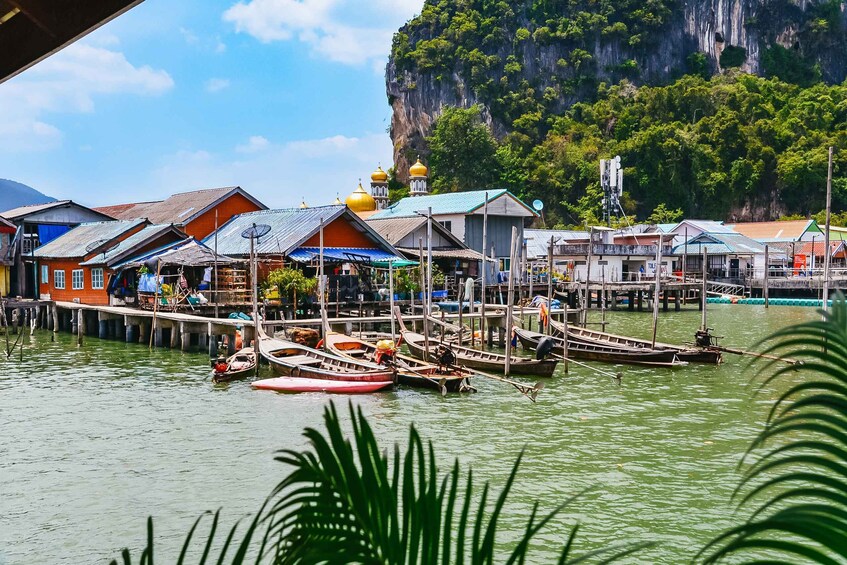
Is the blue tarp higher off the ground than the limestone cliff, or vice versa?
the limestone cliff

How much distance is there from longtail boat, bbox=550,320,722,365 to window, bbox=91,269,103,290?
19295 mm

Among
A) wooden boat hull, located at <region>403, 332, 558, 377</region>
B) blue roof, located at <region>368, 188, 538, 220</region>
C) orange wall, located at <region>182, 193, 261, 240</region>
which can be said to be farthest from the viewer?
blue roof, located at <region>368, 188, 538, 220</region>

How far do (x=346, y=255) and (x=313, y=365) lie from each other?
12.6 m

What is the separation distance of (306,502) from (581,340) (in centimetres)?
2504

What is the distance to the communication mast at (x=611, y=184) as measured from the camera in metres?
72.8

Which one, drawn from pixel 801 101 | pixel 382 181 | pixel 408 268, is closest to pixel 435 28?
pixel 382 181

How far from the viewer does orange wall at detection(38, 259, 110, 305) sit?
116 ft

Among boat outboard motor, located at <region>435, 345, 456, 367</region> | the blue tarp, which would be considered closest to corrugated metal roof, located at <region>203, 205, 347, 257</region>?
the blue tarp

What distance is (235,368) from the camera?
22156mm

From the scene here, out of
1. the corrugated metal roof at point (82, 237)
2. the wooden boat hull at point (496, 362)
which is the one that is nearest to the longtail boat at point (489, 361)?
the wooden boat hull at point (496, 362)

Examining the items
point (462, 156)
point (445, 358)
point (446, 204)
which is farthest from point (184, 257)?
point (462, 156)

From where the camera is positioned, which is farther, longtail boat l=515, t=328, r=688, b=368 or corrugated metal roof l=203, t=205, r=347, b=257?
corrugated metal roof l=203, t=205, r=347, b=257

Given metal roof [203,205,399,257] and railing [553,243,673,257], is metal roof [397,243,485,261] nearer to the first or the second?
metal roof [203,205,399,257]

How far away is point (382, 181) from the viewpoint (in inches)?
Result: 2726
